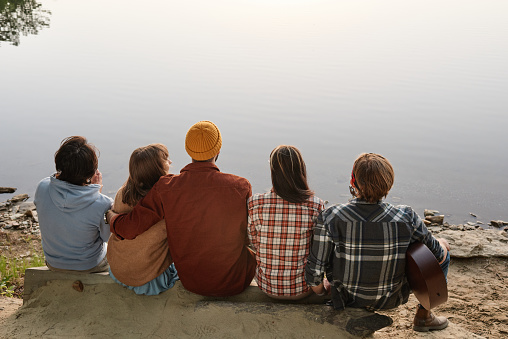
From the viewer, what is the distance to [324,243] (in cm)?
256

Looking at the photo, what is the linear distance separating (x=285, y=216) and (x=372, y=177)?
0.51 m

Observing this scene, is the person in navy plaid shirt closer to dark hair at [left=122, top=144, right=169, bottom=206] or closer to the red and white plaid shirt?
the red and white plaid shirt

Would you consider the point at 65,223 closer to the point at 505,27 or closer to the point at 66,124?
the point at 66,124

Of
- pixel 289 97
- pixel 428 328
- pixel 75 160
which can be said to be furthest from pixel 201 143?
pixel 289 97

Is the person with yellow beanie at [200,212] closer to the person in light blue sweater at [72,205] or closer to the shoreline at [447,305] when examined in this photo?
the person in light blue sweater at [72,205]

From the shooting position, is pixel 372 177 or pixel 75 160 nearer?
pixel 372 177

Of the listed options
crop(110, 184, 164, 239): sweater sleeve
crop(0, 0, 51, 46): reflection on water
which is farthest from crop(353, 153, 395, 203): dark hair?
crop(0, 0, 51, 46): reflection on water

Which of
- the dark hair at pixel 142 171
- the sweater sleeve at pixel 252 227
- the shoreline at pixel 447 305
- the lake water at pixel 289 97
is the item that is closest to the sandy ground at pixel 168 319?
the shoreline at pixel 447 305

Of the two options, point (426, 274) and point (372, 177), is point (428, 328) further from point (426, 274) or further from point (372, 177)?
point (372, 177)

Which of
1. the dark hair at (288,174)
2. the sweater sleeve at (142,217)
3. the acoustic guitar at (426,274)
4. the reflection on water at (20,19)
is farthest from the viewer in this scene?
the reflection on water at (20,19)

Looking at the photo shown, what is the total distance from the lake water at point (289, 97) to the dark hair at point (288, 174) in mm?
3549

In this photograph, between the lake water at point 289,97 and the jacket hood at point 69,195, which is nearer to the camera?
the jacket hood at point 69,195

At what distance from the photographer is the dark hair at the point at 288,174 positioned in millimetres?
2615

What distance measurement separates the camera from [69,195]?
286cm
